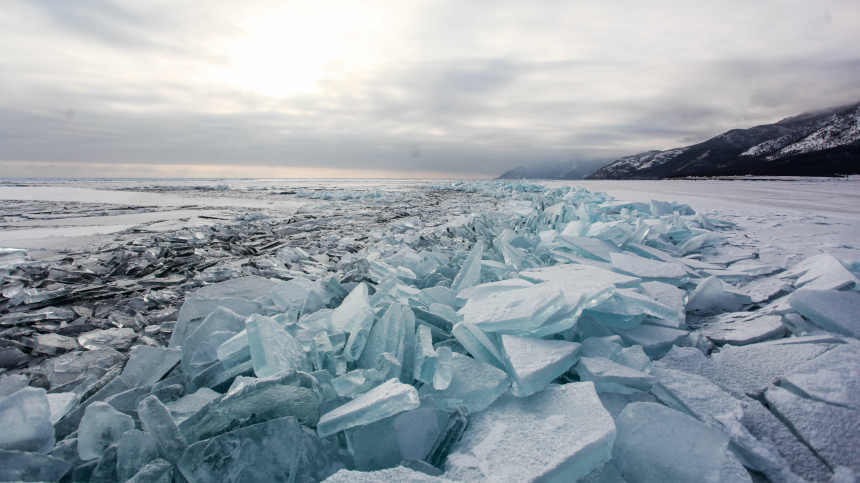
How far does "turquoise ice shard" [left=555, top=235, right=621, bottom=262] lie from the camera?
7.51 ft

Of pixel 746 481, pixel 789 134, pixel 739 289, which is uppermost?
pixel 789 134

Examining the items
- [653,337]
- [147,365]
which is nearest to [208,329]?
[147,365]

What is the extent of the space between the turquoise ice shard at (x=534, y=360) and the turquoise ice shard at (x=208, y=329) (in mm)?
1031

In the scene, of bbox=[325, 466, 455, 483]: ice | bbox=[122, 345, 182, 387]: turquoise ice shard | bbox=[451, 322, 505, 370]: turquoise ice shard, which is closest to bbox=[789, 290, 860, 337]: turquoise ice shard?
bbox=[451, 322, 505, 370]: turquoise ice shard

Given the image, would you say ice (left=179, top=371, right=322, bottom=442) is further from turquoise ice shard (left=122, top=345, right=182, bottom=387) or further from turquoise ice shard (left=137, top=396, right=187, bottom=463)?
turquoise ice shard (left=122, top=345, right=182, bottom=387)

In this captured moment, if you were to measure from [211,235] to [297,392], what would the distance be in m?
3.97

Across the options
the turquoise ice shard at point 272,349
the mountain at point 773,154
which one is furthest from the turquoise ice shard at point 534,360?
the mountain at point 773,154

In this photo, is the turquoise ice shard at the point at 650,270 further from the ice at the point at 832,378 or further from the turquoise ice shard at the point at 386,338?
the turquoise ice shard at the point at 386,338

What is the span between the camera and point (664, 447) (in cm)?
81

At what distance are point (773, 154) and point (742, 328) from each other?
81.9 metres

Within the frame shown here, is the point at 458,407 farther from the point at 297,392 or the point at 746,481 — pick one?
the point at 746,481

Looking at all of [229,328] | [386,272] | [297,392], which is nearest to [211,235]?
[386,272]

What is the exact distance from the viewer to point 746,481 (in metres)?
0.75

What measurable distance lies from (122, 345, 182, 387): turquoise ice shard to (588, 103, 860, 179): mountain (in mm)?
51672
